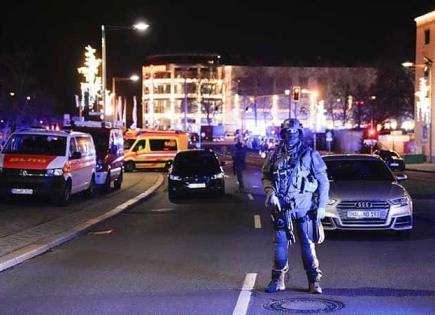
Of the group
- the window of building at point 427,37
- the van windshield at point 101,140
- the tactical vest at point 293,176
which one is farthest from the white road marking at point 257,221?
the window of building at point 427,37

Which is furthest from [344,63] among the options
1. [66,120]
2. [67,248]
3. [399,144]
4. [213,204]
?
[67,248]

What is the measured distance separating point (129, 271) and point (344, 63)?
12807 centimetres

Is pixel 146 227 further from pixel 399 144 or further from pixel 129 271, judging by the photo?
pixel 399 144

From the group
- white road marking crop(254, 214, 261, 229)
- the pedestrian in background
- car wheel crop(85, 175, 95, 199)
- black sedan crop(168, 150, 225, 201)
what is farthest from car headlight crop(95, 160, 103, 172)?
white road marking crop(254, 214, 261, 229)

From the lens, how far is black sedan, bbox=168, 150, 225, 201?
21.8m

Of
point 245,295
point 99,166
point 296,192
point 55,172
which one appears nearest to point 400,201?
point 296,192

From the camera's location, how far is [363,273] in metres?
9.20

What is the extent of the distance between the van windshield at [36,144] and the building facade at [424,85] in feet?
131

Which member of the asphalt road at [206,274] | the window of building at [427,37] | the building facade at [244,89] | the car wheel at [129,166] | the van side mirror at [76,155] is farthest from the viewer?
the building facade at [244,89]

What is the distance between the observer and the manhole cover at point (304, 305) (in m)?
7.18

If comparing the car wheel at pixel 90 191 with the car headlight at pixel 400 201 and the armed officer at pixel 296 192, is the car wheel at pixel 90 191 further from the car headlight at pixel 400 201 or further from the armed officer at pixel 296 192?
the armed officer at pixel 296 192

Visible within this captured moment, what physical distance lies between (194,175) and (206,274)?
12673 millimetres

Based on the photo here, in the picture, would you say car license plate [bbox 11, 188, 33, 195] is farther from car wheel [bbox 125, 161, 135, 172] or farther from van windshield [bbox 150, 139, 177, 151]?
van windshield [bbox 150, 139, 177, 151]

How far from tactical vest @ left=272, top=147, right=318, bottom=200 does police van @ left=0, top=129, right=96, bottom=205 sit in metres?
11.7
